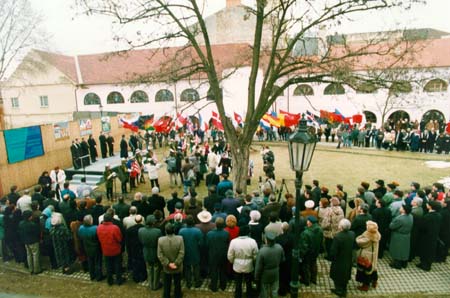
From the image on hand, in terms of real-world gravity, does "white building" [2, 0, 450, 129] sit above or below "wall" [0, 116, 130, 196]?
above

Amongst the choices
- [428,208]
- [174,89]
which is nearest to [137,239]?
[428,208]

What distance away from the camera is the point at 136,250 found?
8.06 metres

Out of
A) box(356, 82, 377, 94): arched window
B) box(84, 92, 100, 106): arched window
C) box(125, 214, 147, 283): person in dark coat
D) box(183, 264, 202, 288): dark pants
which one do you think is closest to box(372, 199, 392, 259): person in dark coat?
box(356, 82, 377, 94): arched window

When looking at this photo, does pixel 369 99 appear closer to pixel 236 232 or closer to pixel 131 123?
pixel 131 123

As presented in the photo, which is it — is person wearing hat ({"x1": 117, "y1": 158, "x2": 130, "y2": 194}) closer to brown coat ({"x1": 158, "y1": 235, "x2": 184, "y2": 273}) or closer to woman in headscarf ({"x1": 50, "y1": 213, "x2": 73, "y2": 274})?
woman in headscarf ({"x1": 50, "y1": 213, "x2": 73, "y2": 274})

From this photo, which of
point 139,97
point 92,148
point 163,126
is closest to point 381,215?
point 163,126

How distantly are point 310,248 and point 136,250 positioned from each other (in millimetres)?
4015

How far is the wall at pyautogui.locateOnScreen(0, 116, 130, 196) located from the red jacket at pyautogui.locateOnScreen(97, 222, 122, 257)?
1024 cm

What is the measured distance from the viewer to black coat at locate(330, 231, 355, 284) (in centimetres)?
705

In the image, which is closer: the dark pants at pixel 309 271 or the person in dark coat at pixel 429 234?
the dark pants at pixel 309 271

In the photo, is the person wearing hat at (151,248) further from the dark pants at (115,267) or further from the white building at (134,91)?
the white building at (134,91)

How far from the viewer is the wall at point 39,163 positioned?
50.2ft

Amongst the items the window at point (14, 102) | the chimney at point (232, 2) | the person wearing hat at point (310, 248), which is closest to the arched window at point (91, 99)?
the window at point (14, 102)

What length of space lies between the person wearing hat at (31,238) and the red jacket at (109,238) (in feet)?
6.33
